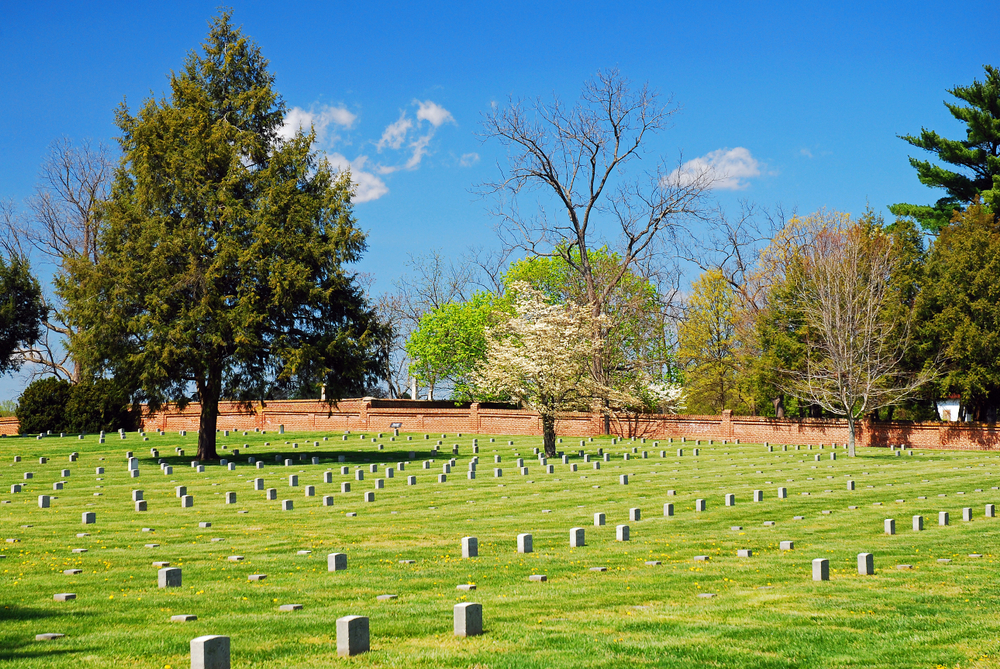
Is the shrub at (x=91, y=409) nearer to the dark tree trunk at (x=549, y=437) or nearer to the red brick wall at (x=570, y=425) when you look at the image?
the red brick wall at (x=570, y=425)

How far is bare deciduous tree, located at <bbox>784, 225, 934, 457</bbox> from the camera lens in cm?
4241

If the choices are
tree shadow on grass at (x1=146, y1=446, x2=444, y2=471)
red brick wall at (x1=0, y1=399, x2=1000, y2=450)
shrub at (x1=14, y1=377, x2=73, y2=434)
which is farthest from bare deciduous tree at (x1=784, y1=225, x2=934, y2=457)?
shrub at (x1=14, y1=377, x2=73, y2=434)

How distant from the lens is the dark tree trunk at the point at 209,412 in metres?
34.2

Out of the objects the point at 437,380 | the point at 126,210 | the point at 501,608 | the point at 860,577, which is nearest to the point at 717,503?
the point at 860,577

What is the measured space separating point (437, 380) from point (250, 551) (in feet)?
190

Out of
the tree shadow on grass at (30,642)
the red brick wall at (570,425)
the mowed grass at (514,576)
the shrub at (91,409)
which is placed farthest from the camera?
the shrub at (91,409)

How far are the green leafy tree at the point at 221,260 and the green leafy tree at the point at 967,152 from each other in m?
35.8

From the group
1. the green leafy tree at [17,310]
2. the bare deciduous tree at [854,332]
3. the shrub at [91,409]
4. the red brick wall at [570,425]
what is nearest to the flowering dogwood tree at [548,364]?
the bare deciduous tree at [854,332]

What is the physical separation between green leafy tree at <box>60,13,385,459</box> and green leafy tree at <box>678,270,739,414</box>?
105ft

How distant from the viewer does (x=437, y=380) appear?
233 ft

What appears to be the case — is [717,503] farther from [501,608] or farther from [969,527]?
[501,608]

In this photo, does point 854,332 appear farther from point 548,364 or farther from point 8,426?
point 8,426

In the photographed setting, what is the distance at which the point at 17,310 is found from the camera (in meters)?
56.6

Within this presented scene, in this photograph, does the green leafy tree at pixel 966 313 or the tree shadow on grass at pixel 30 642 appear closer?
the tree shadow on grass at pixel 30 642
